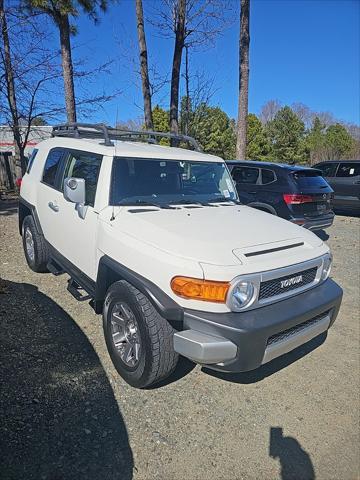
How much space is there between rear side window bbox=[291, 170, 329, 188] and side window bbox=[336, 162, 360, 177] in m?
4.57

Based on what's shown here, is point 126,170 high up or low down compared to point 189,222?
up

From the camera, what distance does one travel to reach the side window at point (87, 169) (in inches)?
135

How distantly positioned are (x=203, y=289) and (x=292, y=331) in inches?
34.8

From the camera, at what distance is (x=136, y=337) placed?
2.72 metres

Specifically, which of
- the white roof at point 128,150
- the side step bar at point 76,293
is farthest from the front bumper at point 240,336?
the white roof at point 128,150

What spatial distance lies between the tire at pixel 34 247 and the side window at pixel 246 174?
4846mm

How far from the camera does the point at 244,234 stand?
9.38ft

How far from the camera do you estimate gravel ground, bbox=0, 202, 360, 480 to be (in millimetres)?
2160

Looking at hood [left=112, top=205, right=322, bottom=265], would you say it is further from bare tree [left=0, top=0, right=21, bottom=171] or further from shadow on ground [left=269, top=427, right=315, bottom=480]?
bare tree [left=0, top=0, right=21, bottom=171]

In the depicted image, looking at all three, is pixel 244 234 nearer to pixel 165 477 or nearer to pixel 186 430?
pixel 186 430

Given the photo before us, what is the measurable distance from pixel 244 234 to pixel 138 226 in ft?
2.99

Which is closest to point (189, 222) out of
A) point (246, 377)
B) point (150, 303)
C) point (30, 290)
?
point (150, 303)

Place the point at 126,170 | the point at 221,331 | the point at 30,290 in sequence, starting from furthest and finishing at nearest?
the point at 30,290, the point at 126,170, the point at 221,331

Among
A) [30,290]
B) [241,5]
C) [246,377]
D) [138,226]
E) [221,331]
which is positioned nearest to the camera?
[221,331]
